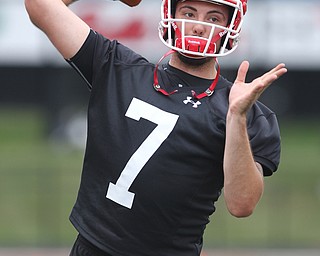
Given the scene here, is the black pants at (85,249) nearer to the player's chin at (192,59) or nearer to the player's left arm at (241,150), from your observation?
the player's left arm at (241,150)

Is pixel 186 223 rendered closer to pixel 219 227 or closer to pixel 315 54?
pixel 219 227

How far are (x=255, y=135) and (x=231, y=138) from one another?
24 cm

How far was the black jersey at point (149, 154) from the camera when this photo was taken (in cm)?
485

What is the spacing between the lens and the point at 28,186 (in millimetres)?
15352

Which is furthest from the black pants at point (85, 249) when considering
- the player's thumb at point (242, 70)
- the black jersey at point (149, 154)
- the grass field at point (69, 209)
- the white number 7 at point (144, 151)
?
the grass field at point (69, 209)

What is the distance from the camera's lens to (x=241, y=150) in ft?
14.9

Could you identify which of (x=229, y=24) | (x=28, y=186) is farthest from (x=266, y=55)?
(x=229, y=24)

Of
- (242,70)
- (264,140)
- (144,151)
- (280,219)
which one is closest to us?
(242,70)

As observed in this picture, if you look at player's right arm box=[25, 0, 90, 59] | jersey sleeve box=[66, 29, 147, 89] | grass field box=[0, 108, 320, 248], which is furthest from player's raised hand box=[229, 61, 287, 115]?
grass field box=[0, 108, 320, 248]

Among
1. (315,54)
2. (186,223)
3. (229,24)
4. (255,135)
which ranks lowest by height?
(315,54)

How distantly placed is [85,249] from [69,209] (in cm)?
939

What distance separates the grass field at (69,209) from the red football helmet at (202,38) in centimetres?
877

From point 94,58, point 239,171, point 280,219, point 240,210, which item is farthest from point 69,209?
point 239,171

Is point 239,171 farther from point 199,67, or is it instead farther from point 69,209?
point 69,209
